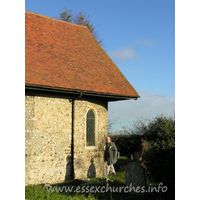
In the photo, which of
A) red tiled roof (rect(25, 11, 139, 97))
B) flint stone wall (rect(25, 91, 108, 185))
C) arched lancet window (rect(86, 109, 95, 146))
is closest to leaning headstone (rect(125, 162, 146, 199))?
flint stone wall (rect(25, 91, 108, 185))

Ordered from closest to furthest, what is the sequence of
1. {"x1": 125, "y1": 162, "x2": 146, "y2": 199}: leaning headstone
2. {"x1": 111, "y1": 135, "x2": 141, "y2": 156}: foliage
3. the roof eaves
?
{"x1": 125, "y1": 162, "x2": 146, "y2": 199}: leaning headstone → the roof eaves → {"x1": 111, "y1": 135, "x2": 141, "y2": 156}: foliage

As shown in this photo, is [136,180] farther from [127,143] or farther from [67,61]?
[127,143]

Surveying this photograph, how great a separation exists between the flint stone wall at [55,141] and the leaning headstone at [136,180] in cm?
445

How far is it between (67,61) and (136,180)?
801 centimetres

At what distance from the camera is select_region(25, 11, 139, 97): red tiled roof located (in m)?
12.2

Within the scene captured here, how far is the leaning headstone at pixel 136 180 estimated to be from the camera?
8.54 meters

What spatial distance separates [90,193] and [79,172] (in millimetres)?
4145

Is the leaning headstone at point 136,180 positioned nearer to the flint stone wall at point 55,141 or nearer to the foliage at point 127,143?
the flint stone wall at point 55,141

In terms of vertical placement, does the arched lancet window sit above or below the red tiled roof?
below

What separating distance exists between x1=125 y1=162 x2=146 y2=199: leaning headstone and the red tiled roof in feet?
17.0

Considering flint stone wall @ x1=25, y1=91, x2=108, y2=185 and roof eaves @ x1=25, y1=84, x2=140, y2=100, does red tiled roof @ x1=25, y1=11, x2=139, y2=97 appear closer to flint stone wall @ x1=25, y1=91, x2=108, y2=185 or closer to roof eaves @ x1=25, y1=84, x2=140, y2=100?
roof eaves @ x1=25, y1=84, x2=140, y2=100

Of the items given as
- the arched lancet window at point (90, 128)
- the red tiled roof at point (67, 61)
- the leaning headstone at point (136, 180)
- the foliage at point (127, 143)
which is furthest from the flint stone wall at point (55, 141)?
the foliage at point (127, 143)
